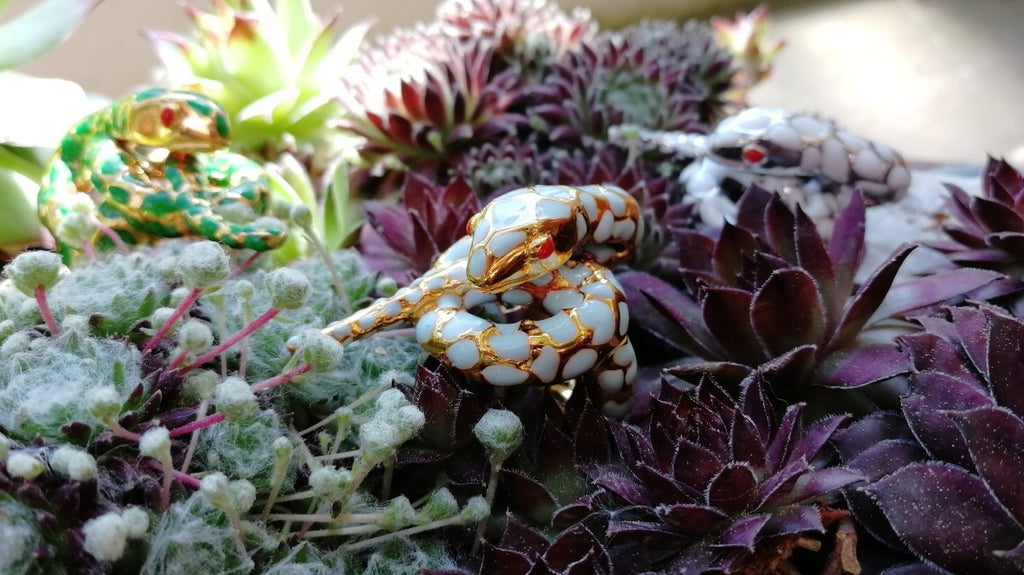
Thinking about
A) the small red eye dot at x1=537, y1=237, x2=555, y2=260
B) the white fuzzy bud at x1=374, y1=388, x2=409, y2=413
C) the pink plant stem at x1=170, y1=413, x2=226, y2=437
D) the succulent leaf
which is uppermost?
the small red eye dot at x1=537, y1=237, x2=555, y2=260

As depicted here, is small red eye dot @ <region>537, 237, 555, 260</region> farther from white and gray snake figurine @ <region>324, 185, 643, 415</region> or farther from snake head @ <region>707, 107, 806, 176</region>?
snake head @ <region>707, 107, 806, 176</region>

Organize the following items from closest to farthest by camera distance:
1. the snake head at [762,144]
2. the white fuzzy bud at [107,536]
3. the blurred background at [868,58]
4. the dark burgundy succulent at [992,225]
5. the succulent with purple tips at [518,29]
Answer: the white fuzzy bud at [107,536] < the dark burgundy succulent at [992,225] < the snake head at [762,144] < the succulent with purple tips at [518,29] < the blurred background at [868,58]

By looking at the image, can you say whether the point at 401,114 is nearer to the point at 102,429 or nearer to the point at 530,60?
the point at 530,60

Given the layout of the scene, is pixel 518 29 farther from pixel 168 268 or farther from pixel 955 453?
pixel 955 453

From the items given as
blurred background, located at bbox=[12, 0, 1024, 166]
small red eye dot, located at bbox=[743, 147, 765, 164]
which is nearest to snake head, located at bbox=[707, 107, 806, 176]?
small red eye dot, located at bbox=[743, 147, 765, 164]

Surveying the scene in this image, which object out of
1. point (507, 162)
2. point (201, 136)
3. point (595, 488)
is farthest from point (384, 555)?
point (507, 162)

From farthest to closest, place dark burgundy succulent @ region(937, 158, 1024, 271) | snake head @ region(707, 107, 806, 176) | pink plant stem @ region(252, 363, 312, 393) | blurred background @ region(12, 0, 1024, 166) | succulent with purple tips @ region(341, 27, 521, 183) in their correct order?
blurred background @ region(12, 0, 1024, 166) → succulent with purple tips @ region(341, 27, 521, 183) → snake head @ region(707, 107, 806, 176) → dark burgundy succulent @ region(937, 158, 1024, 271) → pink plant stem @ region(252, 363, 312, 393)

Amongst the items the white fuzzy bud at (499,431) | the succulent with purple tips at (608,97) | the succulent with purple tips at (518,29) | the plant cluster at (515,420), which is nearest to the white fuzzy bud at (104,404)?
the plant cluster at (515,420)

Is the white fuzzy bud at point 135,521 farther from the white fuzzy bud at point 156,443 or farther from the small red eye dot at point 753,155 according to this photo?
the small red eye dot at point 753,155
